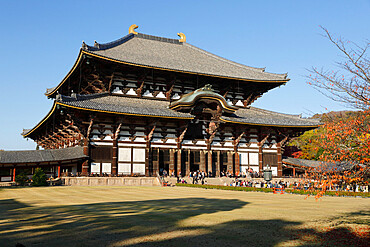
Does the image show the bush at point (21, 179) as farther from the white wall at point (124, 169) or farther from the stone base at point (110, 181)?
the white wall at point (124, 169)

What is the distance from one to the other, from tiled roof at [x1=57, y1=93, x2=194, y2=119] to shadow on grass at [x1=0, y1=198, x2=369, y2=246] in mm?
21111

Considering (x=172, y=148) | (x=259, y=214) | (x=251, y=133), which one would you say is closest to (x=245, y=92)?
(x=251, y=133)

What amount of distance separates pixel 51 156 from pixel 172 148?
13171 mm

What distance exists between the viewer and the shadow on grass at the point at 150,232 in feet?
24.6

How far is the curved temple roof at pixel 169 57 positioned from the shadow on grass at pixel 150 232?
25970 mm

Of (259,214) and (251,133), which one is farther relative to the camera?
(251,133)

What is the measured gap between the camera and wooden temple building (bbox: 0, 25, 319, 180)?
111 feet

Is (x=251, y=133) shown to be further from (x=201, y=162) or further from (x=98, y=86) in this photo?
(x=98, y=86)

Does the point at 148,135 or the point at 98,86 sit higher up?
the point at 98,86

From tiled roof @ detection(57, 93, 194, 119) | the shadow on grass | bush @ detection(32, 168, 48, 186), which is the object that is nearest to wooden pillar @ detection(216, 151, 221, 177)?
tiled roof @ detection(57, 93, 194, 119)

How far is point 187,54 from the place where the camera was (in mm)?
48750

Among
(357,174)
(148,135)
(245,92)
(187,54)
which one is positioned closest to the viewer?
(357,174)

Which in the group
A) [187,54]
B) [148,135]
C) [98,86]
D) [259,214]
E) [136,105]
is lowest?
[259,214]

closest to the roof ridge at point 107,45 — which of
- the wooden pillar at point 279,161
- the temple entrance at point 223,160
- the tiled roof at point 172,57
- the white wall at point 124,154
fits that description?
the tiled roof at point 172,57
